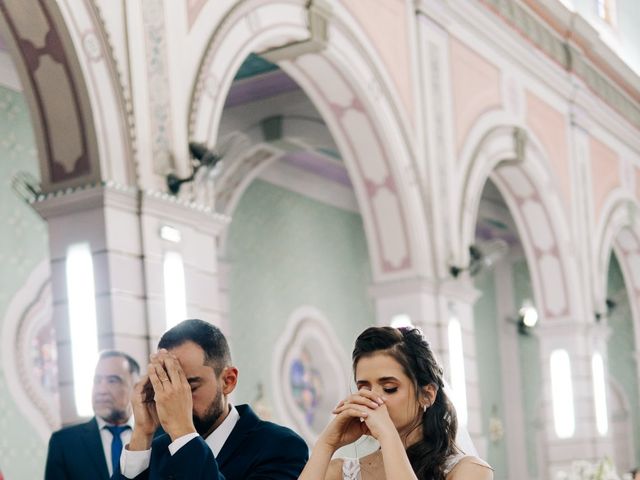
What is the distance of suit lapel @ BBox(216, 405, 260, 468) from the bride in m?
0.18

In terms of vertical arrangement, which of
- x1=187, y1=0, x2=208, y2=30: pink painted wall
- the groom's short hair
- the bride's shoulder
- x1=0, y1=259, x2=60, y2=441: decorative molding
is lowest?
the bride's shoulder

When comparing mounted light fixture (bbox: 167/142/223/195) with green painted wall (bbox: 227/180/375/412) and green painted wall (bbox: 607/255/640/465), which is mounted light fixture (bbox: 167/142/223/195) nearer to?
green painted wall (bbox: 227/180/375/412)

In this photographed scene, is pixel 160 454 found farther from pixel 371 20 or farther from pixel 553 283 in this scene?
pixel 553 283

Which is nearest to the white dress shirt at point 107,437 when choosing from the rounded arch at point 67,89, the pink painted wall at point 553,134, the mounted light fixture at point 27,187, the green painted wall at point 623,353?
the rounded arch at point 67,89

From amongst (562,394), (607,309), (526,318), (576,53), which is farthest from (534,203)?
(526,318)

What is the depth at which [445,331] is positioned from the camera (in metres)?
10.1

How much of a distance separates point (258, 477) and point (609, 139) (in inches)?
546

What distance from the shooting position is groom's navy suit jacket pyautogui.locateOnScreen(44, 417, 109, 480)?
4258mm

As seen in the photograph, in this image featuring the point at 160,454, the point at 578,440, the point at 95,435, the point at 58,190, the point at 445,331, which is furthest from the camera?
the point at 578,440

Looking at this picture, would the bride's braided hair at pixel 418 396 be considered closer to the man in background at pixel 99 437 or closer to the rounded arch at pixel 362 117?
the man in background at pixel 99 437

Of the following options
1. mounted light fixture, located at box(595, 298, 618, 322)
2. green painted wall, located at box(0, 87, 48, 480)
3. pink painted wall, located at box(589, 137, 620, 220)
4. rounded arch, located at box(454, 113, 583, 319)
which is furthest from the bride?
pink painted wall, located at box(589, 137, 620, 220)

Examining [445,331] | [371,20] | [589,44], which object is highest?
[589,44]

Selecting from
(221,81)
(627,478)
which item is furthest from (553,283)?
(221,81)

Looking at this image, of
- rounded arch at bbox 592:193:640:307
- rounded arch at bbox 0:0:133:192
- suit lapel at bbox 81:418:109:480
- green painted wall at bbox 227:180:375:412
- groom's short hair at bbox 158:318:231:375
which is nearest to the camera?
groom's short hair at bbox 158:318:231:375
